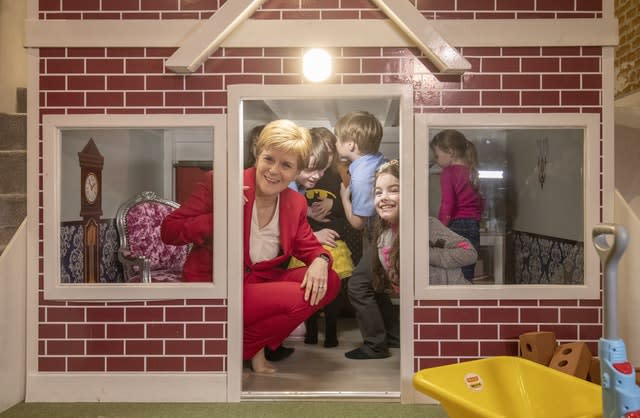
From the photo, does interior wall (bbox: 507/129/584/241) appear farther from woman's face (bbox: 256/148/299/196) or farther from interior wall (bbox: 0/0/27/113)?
interior wall (bbox: 0/0/27/113)

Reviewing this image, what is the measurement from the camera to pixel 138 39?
409 cm

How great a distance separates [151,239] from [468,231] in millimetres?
2343

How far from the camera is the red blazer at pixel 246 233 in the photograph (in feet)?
13.7

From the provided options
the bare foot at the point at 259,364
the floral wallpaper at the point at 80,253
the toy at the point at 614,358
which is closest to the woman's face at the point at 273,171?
the floral wallpaper at the point at 80,253

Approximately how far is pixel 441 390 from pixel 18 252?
310cm

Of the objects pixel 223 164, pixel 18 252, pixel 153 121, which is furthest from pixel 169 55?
pixel 18 252

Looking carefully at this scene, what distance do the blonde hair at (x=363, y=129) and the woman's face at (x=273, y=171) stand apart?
2.12 ft

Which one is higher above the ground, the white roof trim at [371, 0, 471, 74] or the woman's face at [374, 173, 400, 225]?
the white roof trim at [371, 0, 471, 74]

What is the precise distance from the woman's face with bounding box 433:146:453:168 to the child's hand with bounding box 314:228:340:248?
134cm

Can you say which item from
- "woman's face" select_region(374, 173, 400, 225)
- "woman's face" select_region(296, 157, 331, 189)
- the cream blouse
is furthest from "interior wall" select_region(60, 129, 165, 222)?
"woman's face" select_region(374, 173, 400, 225)

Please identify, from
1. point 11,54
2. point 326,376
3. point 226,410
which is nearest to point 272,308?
point 326,376

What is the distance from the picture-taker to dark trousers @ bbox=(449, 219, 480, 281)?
4.15 meters

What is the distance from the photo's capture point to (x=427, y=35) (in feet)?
12.8

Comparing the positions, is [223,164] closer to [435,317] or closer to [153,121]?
[153,121]
